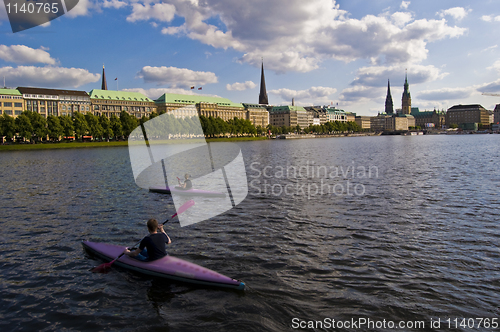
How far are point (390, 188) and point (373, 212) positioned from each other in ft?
29.3

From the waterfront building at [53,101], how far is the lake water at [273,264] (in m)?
148

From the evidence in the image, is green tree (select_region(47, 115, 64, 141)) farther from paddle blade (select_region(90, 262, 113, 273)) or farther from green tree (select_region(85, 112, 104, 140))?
paddle blade (select_region(90, 262, 113, 273))

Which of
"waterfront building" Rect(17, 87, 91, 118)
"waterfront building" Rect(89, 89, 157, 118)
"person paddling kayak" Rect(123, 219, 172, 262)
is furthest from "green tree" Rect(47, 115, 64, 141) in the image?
"person paddling kayak" Rect(123, 219, 172, 262)

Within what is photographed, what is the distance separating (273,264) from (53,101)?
172m

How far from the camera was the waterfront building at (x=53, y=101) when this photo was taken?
146000mm

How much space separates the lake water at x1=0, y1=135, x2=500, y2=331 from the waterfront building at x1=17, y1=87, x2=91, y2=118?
148498 millimetres

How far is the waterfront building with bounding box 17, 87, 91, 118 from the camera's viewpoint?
146 m

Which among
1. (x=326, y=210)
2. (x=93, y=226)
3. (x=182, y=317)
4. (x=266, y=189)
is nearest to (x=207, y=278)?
(x=182, y=317)

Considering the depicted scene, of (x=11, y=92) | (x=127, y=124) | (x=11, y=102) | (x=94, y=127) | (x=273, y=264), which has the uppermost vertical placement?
(x=11, y=92)

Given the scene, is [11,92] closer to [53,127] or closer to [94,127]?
[94,127]

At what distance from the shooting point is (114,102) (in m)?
187

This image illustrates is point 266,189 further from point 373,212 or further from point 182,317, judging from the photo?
point 182,317

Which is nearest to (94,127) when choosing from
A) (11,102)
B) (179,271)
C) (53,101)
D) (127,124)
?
(127,124)

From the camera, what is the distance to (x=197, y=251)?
1356 cm
